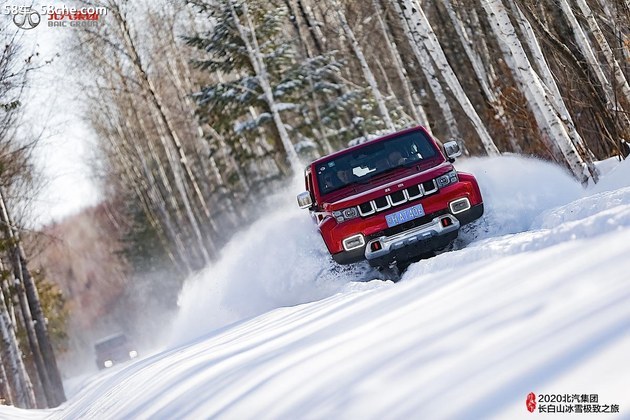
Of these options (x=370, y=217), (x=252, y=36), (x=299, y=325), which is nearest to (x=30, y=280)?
(x=252, y=36)

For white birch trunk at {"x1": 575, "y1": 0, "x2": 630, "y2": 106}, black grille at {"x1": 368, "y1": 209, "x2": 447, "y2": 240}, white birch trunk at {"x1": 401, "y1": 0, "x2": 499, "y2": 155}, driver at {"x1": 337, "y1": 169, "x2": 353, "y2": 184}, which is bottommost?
black grille at {"x1": 368, "y1": 209, "x2": 447, "y2": 240}

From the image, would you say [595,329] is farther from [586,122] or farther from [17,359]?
[17,359]

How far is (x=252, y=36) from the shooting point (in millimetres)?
19859

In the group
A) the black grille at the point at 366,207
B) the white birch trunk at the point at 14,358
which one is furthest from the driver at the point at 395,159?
the white birch trunk at the point at 14,358

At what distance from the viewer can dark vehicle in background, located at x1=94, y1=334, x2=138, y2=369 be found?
29.0 meters

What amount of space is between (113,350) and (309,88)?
15.1m

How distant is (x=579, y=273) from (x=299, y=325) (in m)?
2.50

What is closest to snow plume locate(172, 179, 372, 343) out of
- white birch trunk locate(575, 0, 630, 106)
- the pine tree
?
white birch trunk locate(575, 0, 630, 106)

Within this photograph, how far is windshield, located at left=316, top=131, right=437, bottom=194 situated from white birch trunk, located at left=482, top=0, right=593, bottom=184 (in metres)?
2.29

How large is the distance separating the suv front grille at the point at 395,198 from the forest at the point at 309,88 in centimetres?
339

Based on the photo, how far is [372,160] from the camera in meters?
8.98

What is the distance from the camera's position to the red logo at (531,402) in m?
2.40

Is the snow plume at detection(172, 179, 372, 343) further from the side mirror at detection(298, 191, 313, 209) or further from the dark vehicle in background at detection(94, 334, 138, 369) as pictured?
the dark vehicle in background at detection(94, 334, 138, 369)

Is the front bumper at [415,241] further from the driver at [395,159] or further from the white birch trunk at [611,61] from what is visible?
the white birch trunk at [611,61]
